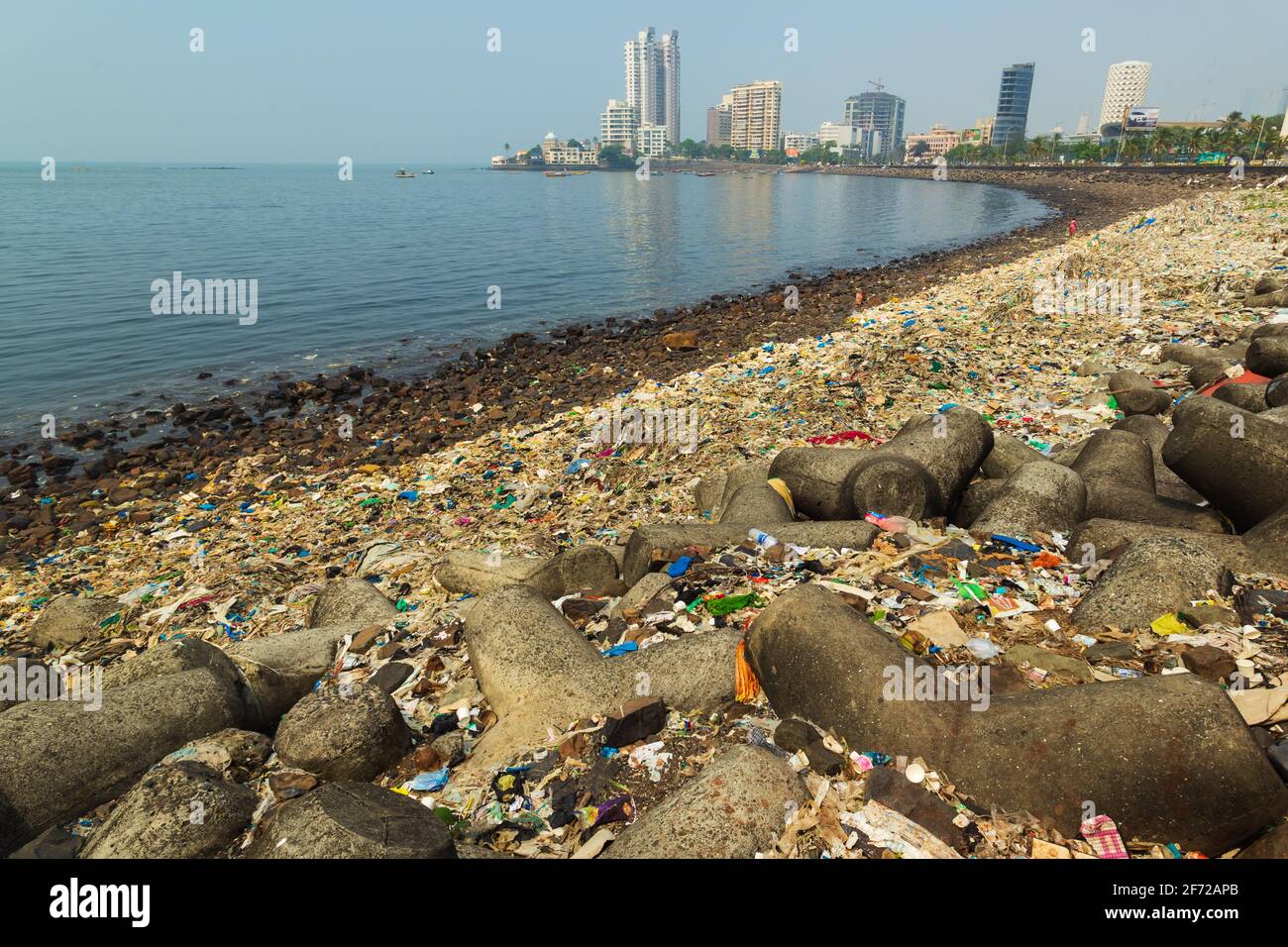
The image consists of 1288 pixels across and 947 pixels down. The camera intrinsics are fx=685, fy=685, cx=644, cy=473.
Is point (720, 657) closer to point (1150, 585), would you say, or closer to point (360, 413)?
point (1150, 585)

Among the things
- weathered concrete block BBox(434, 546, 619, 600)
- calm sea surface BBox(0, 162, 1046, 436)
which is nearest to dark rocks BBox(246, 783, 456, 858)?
weathered concrete block BBox(434, 546, 619, 600)

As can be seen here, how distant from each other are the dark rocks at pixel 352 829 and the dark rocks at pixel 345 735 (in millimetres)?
585

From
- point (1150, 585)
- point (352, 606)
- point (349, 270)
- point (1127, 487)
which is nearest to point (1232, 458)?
point (1127, 487)

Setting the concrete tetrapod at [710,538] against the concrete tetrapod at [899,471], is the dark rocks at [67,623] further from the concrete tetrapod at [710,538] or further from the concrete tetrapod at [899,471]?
the concrete tetrapod at [899,471]

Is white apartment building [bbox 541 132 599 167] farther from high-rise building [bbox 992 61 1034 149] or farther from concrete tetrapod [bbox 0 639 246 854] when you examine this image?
concrete tetrapod [bbox 0 639 246 854]

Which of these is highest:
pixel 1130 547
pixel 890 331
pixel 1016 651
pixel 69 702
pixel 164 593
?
pixel 890 331

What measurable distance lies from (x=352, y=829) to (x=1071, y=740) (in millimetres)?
3055

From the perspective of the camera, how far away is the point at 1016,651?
3982mm

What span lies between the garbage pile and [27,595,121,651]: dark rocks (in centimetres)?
4

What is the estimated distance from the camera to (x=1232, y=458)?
17.7ft

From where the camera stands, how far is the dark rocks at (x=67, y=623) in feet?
21.3
